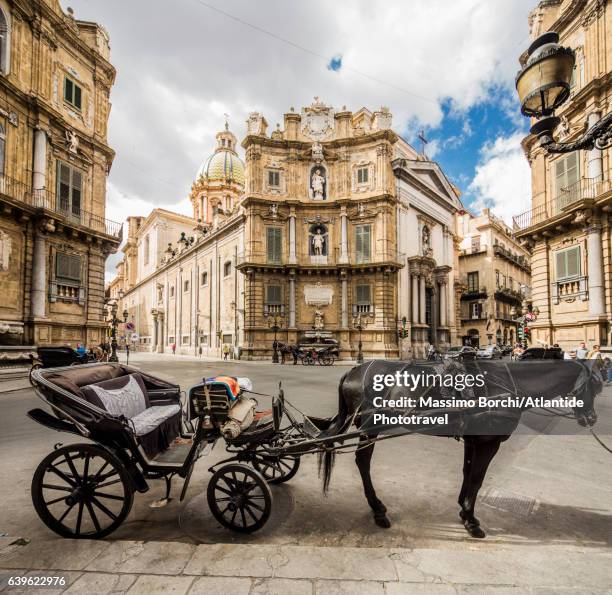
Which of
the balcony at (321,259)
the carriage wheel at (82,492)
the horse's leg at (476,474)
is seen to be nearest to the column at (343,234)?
the balcony at (321,259)

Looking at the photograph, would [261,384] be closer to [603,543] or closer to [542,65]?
[603,543]

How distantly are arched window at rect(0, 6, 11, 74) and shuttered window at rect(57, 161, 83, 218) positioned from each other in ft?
12.3

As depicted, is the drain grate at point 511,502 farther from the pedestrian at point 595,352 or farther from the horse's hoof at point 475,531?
the pedestrian at point 595,352

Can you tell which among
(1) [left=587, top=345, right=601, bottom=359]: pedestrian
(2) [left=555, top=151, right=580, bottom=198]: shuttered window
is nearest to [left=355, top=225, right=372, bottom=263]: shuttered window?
(2) [left=555, top=151, right=580, bottom=198]: shuttered window

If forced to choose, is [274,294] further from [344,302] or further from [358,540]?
[358,540]

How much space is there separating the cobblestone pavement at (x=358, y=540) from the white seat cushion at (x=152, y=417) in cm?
81

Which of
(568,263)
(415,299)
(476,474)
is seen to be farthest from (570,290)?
(476,474)

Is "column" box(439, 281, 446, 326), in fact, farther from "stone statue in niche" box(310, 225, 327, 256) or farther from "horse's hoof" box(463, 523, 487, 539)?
"horse's hoof" box(463, 523, 487, 539)

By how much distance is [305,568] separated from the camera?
2541 millimetres

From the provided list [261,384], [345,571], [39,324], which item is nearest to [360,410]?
[345,571]

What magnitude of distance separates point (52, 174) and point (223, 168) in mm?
39880

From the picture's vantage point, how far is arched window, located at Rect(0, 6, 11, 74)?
552 inches

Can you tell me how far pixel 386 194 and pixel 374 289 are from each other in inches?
281

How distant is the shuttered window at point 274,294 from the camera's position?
26658mm
